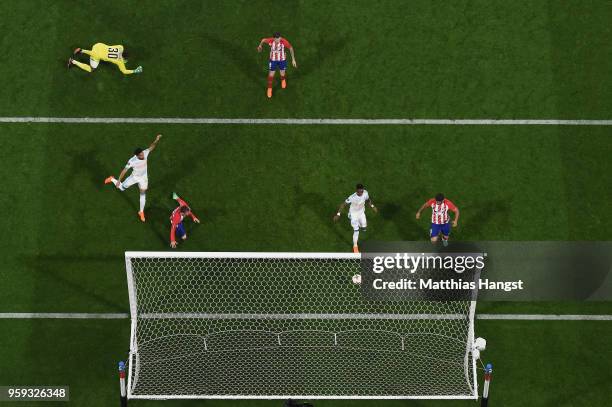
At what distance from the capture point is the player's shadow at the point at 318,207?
20.7 m

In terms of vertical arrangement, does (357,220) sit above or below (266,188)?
below

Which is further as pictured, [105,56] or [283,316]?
[105,56]

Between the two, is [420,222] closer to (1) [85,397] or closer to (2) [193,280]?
(2) [193,280]

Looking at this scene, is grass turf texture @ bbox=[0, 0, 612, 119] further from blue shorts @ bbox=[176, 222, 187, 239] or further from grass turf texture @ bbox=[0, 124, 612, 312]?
blue shorts @ bbox=[176, 222, 187, 239]

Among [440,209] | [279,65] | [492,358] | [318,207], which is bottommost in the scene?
[492,358]

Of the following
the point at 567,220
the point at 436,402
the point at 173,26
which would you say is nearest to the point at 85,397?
the point at 436,402

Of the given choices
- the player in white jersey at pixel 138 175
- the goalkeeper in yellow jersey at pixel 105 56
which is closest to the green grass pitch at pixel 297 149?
the goalkeeper in yellow jersey at pixel 105 56

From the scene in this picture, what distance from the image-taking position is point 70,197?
2092 centimetres

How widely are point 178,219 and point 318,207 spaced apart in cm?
315

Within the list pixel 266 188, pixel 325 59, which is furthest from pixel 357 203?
pixel 325 59

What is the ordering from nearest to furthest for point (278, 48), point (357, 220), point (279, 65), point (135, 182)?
point (357, 220)
point (135, 182)
point (278, 48)
point (279, 65)

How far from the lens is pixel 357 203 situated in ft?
64.6

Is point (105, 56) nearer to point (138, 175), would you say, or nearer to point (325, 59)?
point (138, 175)

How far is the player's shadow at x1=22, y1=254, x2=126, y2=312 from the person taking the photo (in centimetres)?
2005
